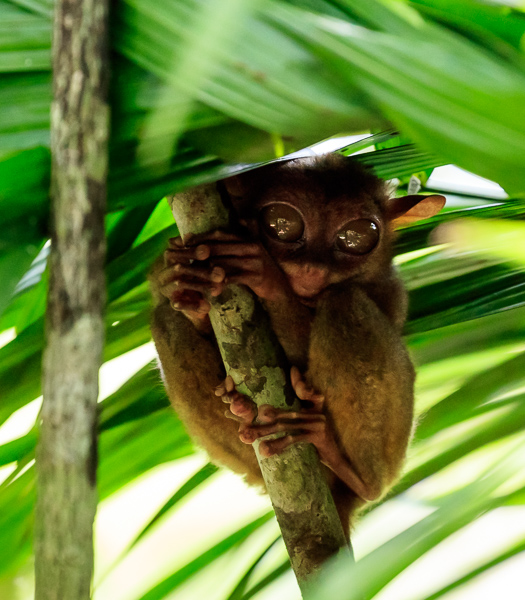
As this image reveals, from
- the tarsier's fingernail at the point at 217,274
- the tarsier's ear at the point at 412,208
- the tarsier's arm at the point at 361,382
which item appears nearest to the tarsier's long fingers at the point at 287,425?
the tarsier's arm at the point at 361,382

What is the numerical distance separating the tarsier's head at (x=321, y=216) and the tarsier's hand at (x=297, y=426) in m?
0.37

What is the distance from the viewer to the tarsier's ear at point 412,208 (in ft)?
7.30

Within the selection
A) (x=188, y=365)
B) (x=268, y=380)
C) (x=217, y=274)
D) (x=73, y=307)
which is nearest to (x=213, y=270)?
(x=217, y=274)

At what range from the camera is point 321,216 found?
2.51 metres

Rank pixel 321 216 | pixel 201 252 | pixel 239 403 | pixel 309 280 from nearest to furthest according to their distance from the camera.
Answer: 1. pixel 201 252
2. pixel 239 403
3. pixel 309 280
4. pixel 321 216

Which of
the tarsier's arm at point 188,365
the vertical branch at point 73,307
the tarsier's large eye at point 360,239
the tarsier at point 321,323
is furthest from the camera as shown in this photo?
the tarsier's large eye at point 360,239

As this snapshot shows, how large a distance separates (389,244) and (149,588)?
1.47 m

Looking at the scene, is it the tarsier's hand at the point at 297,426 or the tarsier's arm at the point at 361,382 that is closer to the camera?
the tarsier's hand at the point at 297,426

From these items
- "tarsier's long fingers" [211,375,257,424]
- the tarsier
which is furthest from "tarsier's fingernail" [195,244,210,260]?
"tarsier's long fingers" [211,375,257,424]

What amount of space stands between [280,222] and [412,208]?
0.45 meters

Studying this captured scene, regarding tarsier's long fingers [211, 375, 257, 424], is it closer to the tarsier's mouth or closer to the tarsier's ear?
the tarsier's mouth

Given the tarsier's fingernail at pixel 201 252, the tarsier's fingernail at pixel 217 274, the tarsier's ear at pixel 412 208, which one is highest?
the tarsier's ear at pixel 412 208

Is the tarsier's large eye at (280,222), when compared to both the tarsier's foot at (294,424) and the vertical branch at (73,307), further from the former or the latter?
the vertical branch at (73,307)

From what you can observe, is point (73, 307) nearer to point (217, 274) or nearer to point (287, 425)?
point (217, 274)
